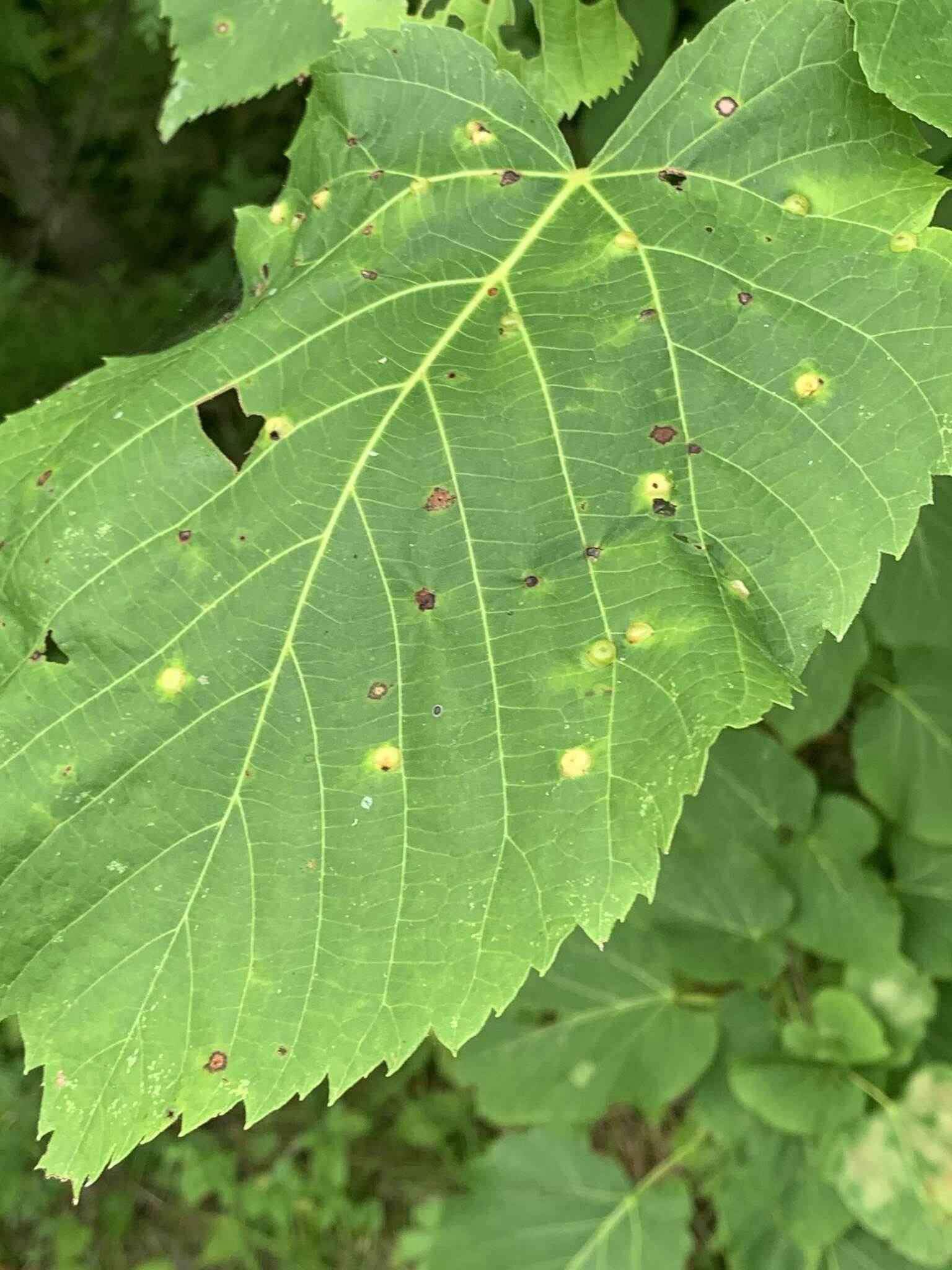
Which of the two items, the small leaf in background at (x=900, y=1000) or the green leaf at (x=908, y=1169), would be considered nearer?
the green leaf at (x=908, y=1169)

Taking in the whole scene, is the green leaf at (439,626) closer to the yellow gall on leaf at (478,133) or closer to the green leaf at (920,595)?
the yellow gall on leaf at (478,133)

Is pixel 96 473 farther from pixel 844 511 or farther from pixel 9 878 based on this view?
pixel 844 511

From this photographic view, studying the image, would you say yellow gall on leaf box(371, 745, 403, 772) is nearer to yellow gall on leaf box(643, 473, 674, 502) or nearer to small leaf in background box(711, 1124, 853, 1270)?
yellow gall on leaf box(643, 473, 674, 502)

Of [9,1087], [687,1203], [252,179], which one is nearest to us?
[687,1203]

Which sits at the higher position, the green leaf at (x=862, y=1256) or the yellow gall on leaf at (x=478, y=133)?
the yellow gall on leaf at (x=478, y=133)

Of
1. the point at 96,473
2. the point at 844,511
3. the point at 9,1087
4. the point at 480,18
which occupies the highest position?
the point at 480,18

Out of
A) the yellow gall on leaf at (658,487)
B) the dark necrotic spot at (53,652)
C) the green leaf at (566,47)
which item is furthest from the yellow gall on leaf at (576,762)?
the green leaf at (566,47)

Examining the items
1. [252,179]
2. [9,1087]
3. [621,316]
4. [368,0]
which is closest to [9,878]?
[621,316]
